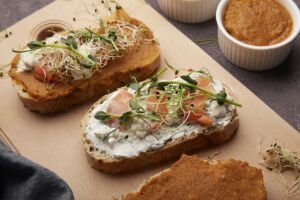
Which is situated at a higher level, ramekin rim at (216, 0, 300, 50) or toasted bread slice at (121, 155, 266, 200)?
ramekin rim at (216, 0, 300, 50)

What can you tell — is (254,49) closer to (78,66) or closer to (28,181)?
(78,66)

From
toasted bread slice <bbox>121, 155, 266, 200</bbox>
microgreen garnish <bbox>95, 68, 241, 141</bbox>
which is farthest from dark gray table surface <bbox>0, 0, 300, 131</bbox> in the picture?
toasted bread slice <bbox>121, 155, 266, 200</bbox>

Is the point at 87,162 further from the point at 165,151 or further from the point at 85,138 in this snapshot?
the point at 165,151

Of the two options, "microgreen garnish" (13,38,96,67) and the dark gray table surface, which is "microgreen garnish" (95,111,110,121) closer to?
"microgreen garnish" (13,38,96,67)

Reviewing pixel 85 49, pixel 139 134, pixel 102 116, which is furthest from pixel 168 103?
pixel 85 49

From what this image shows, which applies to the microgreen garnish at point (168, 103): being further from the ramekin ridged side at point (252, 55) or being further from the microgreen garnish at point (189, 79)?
the ramekin ridged side at point (252, 55)

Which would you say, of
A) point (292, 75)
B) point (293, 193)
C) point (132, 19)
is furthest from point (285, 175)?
Result: point (132, 19)

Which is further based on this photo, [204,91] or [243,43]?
[243,43]
